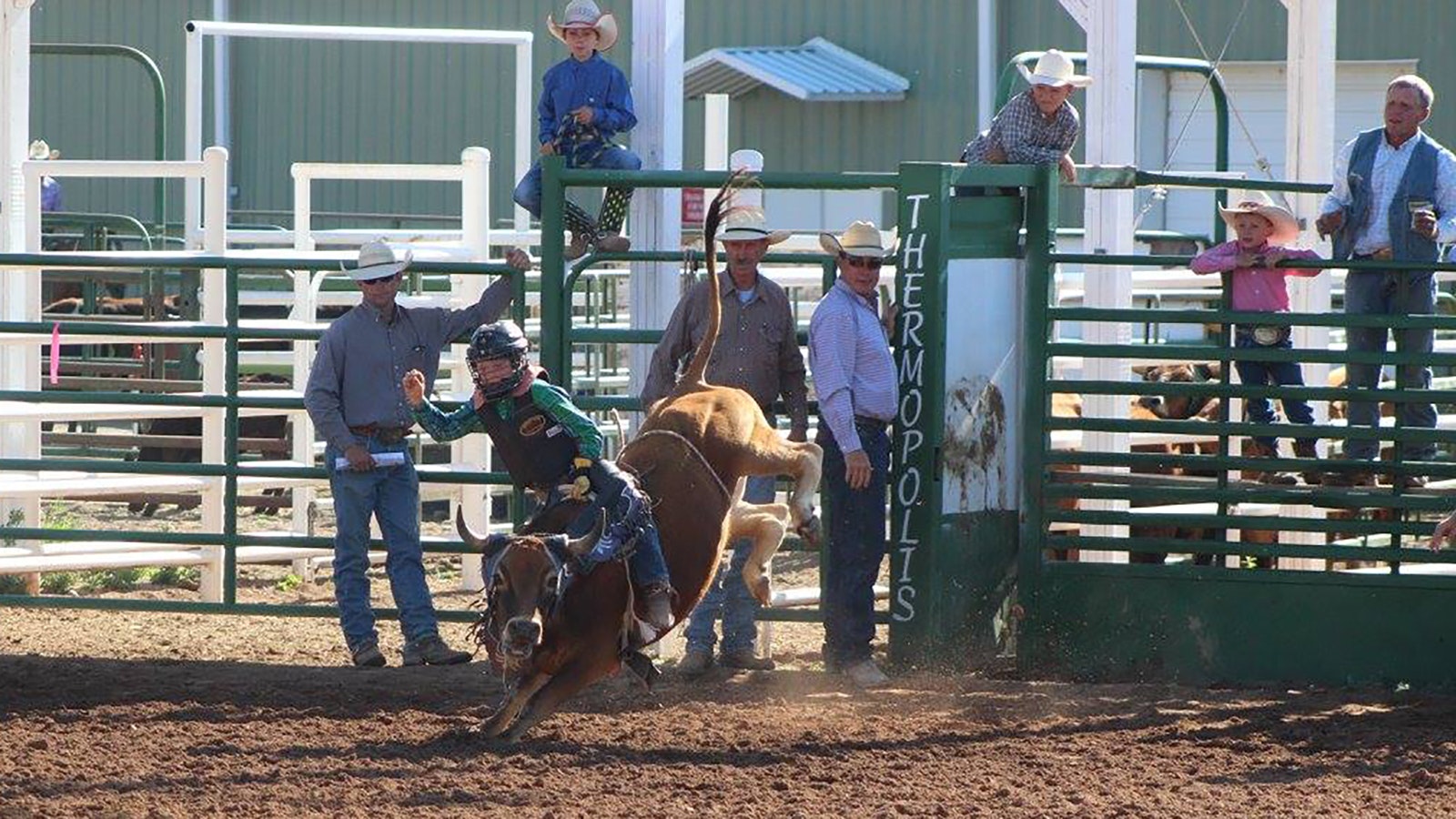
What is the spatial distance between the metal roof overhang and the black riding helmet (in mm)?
15617

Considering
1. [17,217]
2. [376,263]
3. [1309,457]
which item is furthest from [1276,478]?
[17,217]

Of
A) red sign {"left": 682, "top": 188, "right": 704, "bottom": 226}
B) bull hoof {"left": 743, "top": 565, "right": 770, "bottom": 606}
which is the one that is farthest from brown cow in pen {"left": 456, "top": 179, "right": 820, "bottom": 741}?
red sign {"left": 682, "top": 188, "right": 704, "bottom": 226}

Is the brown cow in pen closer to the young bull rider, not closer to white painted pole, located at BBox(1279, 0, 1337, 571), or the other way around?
the young bull rider

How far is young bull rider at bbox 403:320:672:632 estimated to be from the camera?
755 centimetres

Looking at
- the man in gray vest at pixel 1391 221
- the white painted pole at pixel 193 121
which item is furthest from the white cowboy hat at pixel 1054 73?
the white painted pole at pixel 193 121

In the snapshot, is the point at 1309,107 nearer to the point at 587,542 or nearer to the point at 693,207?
the point at 587,542

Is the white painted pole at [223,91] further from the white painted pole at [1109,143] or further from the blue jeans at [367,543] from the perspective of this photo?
the white painted pole at [1109,143]

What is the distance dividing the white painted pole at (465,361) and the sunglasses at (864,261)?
261cm

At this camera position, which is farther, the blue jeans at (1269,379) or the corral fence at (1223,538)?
the blue jeans at (1269,379)

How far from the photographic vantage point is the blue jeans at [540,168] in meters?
9.28

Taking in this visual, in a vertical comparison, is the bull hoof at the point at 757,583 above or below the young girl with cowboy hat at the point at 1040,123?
below

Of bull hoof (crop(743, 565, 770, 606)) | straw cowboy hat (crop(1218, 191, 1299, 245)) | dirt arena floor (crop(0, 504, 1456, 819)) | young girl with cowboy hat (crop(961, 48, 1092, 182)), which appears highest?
young girl with cowboy hat (crop(961, 48, 1092, 182))

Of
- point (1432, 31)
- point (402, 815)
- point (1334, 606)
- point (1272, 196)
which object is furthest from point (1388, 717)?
point (1432, 31)

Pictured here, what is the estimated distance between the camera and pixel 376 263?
347 inches
